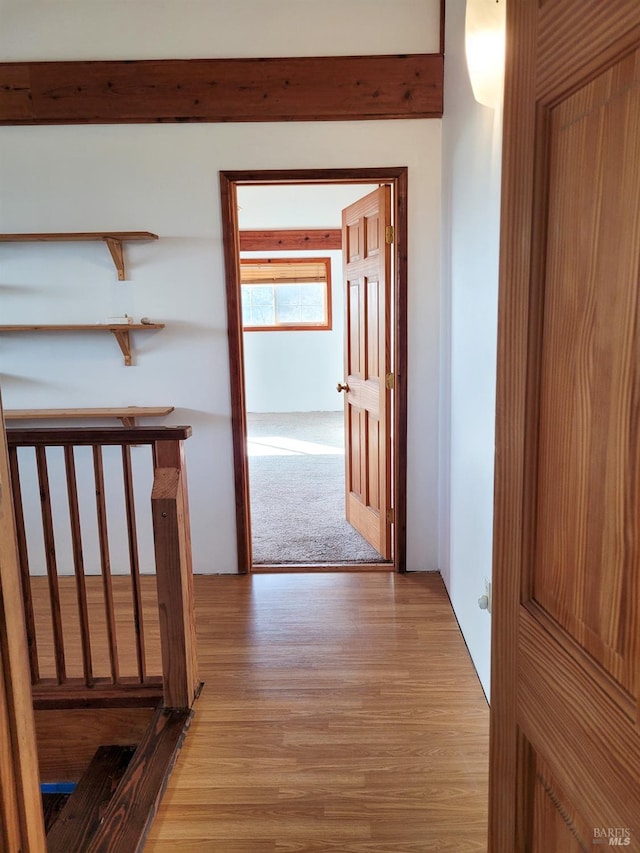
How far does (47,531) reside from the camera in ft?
6.84

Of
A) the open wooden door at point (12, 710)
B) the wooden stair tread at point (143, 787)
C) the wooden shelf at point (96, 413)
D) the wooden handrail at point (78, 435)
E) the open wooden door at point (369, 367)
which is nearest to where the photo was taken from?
the open wooden door at point (12, 710)

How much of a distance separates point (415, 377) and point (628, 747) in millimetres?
2577

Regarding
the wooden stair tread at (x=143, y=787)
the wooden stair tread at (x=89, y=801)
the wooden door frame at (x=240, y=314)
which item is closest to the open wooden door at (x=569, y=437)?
the wooden stair tread at (x=143, y=787)

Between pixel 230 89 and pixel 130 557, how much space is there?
2265 mm

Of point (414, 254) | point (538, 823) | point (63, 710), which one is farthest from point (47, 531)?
point (414, 254)

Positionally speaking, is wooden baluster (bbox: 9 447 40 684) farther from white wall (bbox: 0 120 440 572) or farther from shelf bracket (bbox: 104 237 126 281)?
shelf bracket (bbox: 104 237 126 281)

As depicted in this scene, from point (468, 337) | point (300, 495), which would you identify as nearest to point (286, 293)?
point (300, 495)

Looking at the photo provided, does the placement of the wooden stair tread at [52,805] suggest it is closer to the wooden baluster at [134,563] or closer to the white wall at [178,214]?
the wooden baluster at [134,563]

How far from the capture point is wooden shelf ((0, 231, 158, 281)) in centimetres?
290

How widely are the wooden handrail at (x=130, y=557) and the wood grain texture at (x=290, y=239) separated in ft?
21.1

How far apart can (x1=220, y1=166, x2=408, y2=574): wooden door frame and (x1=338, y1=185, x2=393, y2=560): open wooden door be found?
10 centimetres

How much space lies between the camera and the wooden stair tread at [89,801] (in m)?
1.93

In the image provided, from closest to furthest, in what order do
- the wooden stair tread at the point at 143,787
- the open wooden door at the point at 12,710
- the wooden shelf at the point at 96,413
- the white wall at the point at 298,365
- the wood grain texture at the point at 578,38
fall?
the wood grain texture at the point at 578,38 < the open wooden door at the point at 12,710 < the wooden stair tread at the point at 143,787 < the wooden shelf at the point at 96,413 < the white wall at the point at 298,365

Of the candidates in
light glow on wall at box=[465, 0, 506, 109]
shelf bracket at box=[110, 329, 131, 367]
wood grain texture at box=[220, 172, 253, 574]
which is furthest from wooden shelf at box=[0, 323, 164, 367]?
light glow on wall at box=[465, 0, 506, 109]
